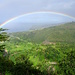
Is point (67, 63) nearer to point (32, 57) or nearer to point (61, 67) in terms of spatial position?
point (61, 67)

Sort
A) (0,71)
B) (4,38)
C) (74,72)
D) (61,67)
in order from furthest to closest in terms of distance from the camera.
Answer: (61,67), (74,72), (4,38), (0,71)

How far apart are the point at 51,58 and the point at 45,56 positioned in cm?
698

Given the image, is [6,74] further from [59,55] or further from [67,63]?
[59,55]

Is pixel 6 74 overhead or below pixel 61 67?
overhead

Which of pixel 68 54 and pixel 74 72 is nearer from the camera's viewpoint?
pixel 74 72

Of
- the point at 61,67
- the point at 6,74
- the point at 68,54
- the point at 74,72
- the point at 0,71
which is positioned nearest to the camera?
the point at 6,74

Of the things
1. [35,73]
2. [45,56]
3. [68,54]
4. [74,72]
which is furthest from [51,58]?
[35,73]

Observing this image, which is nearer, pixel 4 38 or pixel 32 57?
pixel 4 38

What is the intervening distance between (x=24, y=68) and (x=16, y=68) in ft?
3.08

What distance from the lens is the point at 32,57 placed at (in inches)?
5625

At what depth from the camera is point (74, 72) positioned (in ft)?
329

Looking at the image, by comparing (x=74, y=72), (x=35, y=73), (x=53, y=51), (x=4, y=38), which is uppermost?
(x=4, y=38)

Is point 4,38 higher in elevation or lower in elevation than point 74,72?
higher

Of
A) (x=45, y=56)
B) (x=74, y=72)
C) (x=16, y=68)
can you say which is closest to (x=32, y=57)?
(x=45, y=56)
